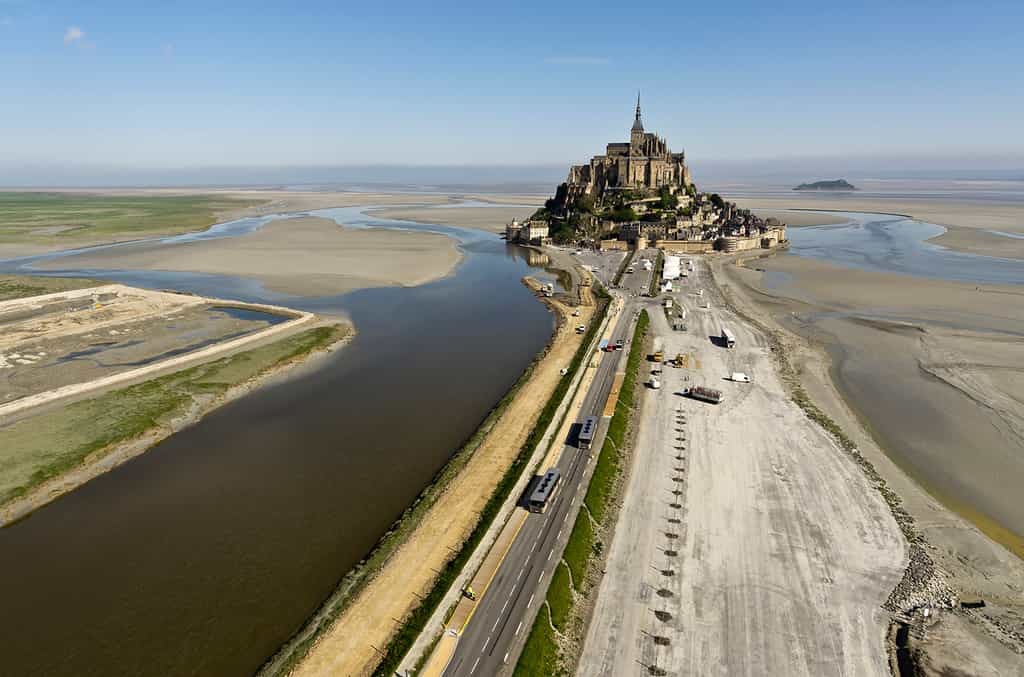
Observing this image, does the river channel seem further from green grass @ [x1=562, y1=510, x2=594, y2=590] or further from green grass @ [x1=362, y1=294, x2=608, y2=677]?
green grass @ [x1=562, y1=510, x2=594, y2=590]

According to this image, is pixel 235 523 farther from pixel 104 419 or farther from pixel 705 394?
pixel 705 394

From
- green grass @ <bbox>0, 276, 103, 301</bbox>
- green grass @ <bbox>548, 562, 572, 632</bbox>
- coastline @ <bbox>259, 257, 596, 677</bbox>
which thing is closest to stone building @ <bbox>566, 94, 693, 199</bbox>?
green grass @ <bbox>0, 276, 103, 301</bbox>

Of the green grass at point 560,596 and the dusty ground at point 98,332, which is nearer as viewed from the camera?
the green grass at point 560,596

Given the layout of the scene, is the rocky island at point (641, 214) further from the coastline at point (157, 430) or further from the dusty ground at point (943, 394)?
the coastline at point (157, 430)

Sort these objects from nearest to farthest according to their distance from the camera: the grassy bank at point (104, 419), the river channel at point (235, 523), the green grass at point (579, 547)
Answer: the river channel at point (235, 523) < the green grass at point (579, 547) < the grassy bank at point (104, 419)

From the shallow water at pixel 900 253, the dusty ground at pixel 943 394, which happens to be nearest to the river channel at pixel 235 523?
the dusty ground at pixel 943 394

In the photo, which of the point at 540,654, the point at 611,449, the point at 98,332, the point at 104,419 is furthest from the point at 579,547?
the point at 98,332

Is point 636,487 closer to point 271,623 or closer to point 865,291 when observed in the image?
point 271,623
